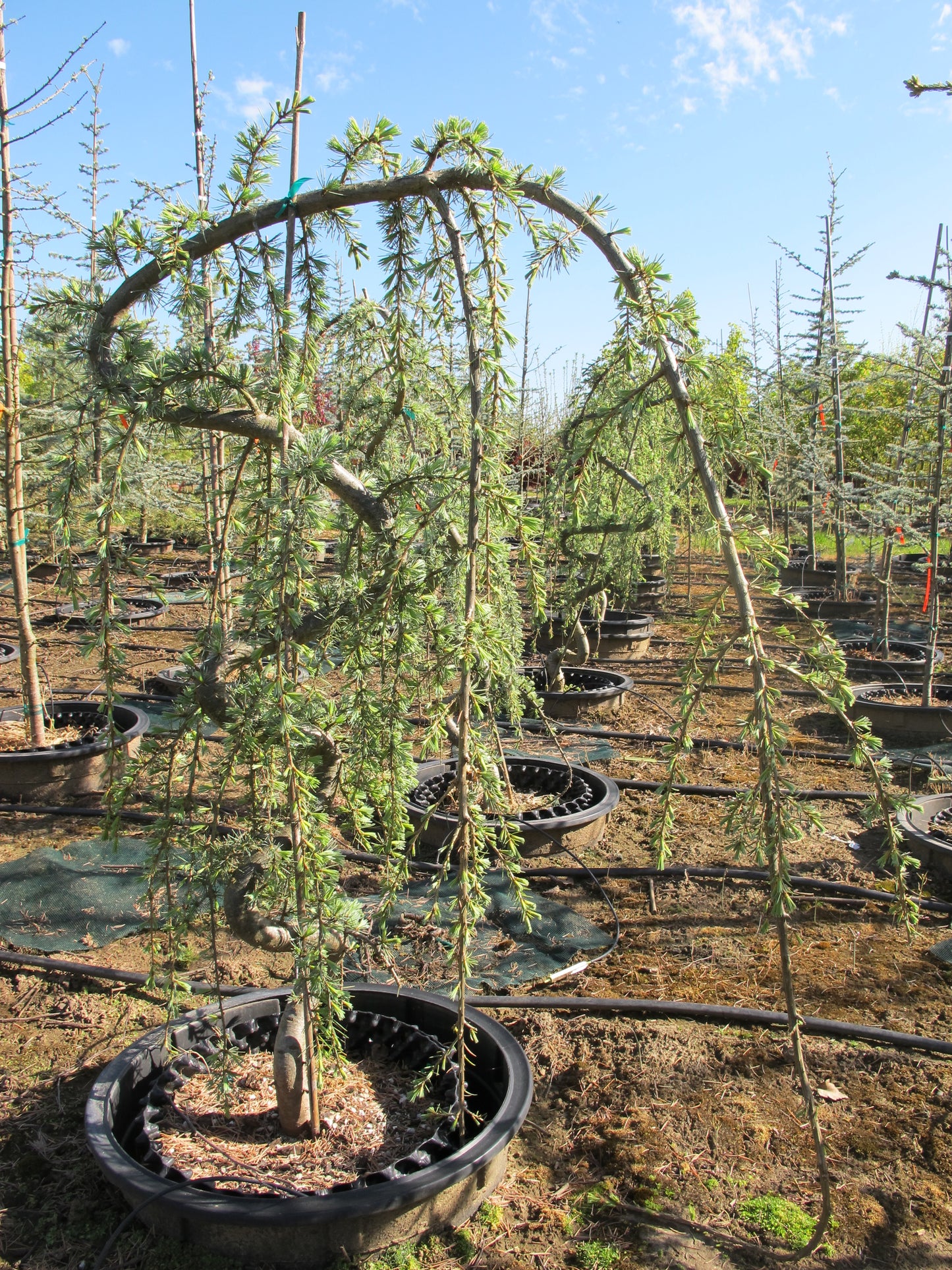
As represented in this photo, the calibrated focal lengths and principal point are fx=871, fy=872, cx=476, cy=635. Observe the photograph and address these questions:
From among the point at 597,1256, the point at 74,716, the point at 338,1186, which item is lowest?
the point at 597,1256

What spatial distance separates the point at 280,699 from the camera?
163 centimetres

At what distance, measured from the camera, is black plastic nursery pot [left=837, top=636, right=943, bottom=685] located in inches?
302

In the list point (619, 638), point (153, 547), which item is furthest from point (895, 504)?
point (153, 547)

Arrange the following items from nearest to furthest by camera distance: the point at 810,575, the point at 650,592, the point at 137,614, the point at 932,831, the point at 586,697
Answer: the point at 932,831
the point at 586,697
the point at 137,614
the point at 650,592
the point at 810,575

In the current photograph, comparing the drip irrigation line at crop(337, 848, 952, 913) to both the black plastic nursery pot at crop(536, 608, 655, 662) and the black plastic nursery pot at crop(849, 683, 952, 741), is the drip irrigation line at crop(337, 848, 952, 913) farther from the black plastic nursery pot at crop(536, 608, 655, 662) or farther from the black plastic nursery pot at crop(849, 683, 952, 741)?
the black plastic nursery pot at crop(536, 608, 655, 662)

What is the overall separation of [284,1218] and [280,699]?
110cm

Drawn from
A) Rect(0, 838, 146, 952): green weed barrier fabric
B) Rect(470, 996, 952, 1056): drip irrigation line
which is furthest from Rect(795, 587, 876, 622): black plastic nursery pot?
Rect(0, 838, 146, 952): green weed barrier fabric

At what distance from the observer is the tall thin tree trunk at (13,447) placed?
15.5 ft

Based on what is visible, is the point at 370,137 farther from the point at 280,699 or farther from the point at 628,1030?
the point at 628,1030

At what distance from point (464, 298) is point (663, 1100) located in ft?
7.34

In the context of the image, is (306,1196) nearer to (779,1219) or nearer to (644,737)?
(779,1219)

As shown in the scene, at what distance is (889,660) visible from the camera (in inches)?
316

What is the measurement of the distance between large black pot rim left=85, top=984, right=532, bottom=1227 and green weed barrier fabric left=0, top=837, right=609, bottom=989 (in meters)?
0.87

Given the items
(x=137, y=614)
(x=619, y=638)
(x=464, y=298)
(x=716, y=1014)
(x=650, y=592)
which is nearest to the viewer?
(x=464, y=298)
